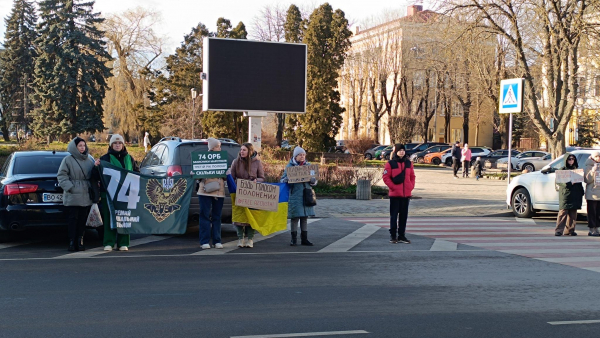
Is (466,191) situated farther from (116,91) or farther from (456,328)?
(116,91)

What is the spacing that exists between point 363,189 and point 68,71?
40.9 metres

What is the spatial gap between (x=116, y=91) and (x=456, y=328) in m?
58.3

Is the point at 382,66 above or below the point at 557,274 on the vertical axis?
above

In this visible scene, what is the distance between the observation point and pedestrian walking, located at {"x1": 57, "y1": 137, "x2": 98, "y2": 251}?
9.76 meters

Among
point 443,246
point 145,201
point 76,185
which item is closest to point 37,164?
point 76,185

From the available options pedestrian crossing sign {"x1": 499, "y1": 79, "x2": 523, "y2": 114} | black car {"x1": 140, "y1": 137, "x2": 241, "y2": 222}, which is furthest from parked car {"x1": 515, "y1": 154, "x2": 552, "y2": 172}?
black car {"x1": 140, "y1": 137, "x2": 241, "y2": 222}

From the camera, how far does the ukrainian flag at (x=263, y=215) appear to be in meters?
10.5

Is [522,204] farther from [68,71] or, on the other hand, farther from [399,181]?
[68,71]

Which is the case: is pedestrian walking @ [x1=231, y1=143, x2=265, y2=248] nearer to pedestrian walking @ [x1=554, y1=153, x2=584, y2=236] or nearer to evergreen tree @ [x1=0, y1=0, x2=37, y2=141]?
pedestrian walking @ [x1=554, y1=153, x2=584, y2=236]

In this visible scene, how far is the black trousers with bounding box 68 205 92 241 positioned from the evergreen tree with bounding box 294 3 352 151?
35.4m

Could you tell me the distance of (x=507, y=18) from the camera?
24.4 meters

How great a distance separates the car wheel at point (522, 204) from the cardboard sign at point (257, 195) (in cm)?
837

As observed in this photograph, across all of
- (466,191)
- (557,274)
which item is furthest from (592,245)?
(466,191)

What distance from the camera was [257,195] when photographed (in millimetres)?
10461
